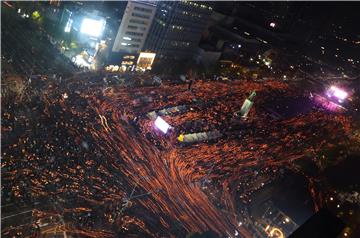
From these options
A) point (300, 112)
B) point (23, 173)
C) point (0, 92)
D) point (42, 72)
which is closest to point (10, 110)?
point (0, 92)

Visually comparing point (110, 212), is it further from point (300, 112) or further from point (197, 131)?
point (300, 112)

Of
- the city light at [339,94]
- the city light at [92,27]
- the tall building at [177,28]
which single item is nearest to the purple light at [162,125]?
the city light at [92,27]

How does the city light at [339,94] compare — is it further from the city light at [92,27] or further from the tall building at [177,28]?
the city light at [92,27]

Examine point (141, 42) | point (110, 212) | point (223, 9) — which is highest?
point (223, 9)

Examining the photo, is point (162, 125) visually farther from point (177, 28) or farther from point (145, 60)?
point (177, 28)

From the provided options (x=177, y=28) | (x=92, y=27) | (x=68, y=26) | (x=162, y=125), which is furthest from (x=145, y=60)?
(x=162, y=125)

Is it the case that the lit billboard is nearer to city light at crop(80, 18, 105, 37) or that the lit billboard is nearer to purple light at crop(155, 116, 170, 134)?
city light at crop(80, 18, 105, 37)

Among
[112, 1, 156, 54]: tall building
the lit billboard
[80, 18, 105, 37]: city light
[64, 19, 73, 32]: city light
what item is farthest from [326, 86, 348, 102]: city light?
[64, 19, 73, 32]: city light
